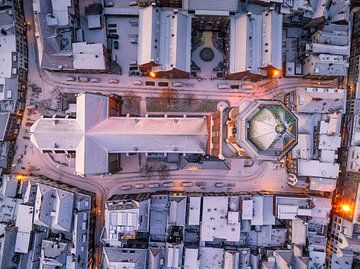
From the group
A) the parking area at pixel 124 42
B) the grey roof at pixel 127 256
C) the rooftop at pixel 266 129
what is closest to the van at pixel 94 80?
Answer: the parking area at pixel 124 42

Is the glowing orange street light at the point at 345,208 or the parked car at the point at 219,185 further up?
the parked car at the point at 219,185

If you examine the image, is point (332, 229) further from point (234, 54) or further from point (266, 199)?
point (234, 54)

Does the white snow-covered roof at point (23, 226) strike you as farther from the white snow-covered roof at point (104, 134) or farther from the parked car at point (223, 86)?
the parked car at point (223, 86)

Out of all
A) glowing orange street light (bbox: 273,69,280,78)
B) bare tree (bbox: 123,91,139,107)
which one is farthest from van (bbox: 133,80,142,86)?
glowing orange street light (bbox: 273,69,280,78)

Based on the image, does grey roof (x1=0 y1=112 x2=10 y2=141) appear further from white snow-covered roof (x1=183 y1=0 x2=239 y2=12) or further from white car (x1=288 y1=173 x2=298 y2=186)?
white car (x1=288 y1=173 x2=298 y2=186)

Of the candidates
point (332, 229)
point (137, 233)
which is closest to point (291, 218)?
point (332, 229)

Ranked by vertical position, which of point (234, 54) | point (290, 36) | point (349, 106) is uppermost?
point (290, 36)

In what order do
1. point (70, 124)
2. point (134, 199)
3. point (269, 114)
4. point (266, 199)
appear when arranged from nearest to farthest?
point (269, 114) → point (70, 124) → point (134, 199) → point (266, 199)
